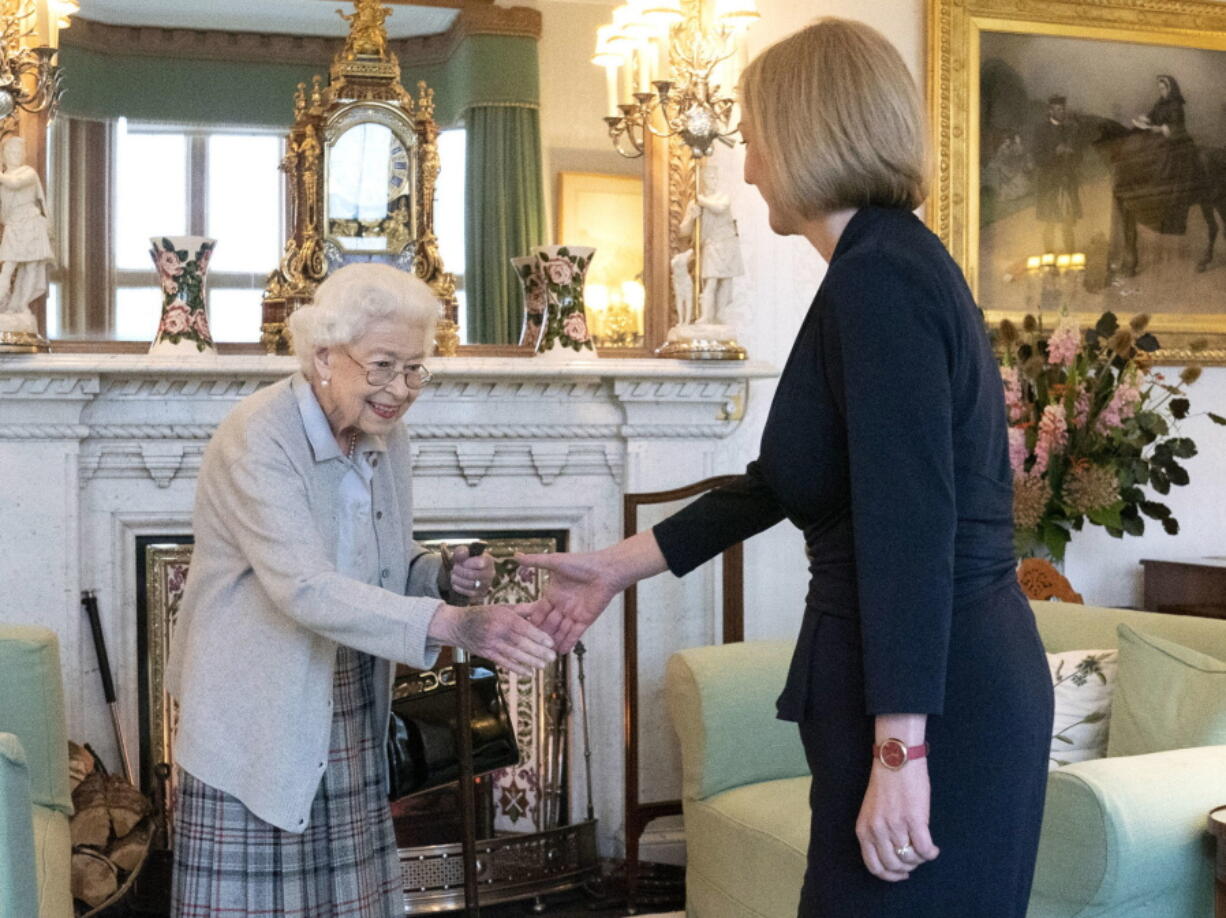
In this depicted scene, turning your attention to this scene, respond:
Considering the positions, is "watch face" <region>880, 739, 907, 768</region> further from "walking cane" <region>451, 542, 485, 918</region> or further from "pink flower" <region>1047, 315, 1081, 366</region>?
"pink flower" <region>1047, 315, 1081, 366</region>

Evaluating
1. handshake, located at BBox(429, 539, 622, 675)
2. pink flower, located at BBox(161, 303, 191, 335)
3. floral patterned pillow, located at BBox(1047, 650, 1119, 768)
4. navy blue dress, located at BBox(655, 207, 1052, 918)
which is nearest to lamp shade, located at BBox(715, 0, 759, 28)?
pink flower, located at BBox(161, 303, 191, 335)

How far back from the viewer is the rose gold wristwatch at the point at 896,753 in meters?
1.35

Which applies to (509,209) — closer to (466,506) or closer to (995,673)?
(466,506)

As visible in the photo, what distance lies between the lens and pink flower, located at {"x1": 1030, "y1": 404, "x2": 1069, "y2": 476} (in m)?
3.83

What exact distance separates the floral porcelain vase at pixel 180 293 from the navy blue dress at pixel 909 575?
2.57 metres

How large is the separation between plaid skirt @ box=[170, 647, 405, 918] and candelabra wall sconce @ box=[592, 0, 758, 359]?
6.43 ft

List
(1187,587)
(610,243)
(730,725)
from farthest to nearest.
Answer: (1187,587) → (610,243) → (730,725)

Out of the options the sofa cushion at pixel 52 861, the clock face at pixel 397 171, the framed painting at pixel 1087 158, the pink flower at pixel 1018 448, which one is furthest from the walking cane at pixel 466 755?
the framed painting at pixel 1087 158

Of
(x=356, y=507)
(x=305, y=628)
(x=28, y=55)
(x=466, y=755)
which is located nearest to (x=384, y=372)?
(x=356, y=507)

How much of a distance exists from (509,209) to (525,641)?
7.65 ft

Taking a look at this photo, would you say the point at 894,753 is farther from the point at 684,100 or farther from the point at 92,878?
the point at 684,100

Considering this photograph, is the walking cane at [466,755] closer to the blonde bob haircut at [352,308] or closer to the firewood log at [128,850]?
the blonde bob haircut at [352,308]

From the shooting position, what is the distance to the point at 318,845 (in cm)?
220

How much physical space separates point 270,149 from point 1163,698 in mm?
2682
